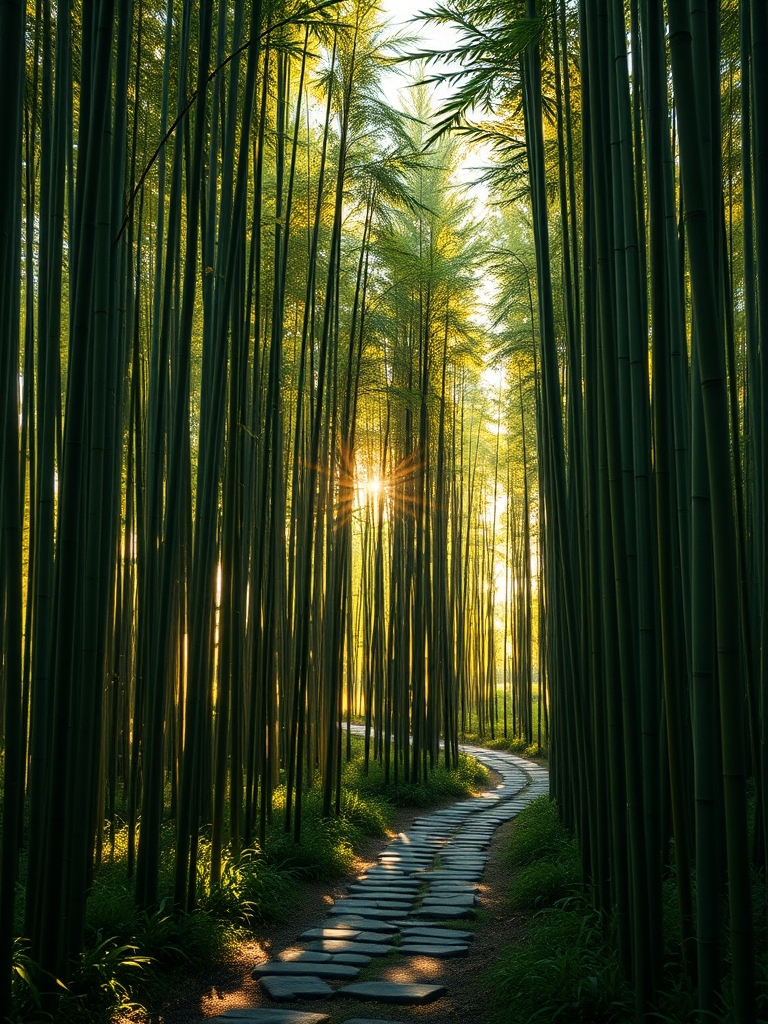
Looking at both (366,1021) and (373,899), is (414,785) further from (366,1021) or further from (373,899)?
(366,1021)

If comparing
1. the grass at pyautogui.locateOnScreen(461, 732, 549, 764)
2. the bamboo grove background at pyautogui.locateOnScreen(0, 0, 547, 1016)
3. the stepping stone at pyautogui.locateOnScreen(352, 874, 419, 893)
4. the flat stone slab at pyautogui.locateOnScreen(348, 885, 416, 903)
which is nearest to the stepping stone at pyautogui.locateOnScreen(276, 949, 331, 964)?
the bamboo grove background at pyautogui.locateOnScreen(0, 0, 547, 1016)

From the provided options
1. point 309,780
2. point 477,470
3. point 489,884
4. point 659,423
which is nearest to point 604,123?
point 659,423

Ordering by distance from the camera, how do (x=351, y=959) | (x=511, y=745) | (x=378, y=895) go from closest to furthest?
(x=351, y=959), (x=378, y=895), (x=511, y=745)

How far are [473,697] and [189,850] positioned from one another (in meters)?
13.1

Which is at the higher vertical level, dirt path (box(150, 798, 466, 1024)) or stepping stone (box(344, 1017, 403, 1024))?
stepping stone (box(344, 1017, 403, 1024))

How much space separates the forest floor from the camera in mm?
2379

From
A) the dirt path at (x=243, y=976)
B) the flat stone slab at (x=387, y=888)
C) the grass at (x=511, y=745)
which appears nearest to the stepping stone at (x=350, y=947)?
the dirt path at (x=243, y=976)

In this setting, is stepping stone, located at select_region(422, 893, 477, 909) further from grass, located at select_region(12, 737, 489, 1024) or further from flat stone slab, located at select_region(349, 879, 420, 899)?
grass, located at select_region(12, 737, 489, 1024)

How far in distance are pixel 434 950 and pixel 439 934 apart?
222mm

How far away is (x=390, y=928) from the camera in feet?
10.5

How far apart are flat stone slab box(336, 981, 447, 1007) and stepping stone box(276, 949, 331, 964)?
10.9 inches

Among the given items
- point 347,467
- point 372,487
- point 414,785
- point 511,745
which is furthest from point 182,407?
point 511,745

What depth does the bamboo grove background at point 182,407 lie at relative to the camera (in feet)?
7.00

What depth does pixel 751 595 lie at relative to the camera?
3846mm
